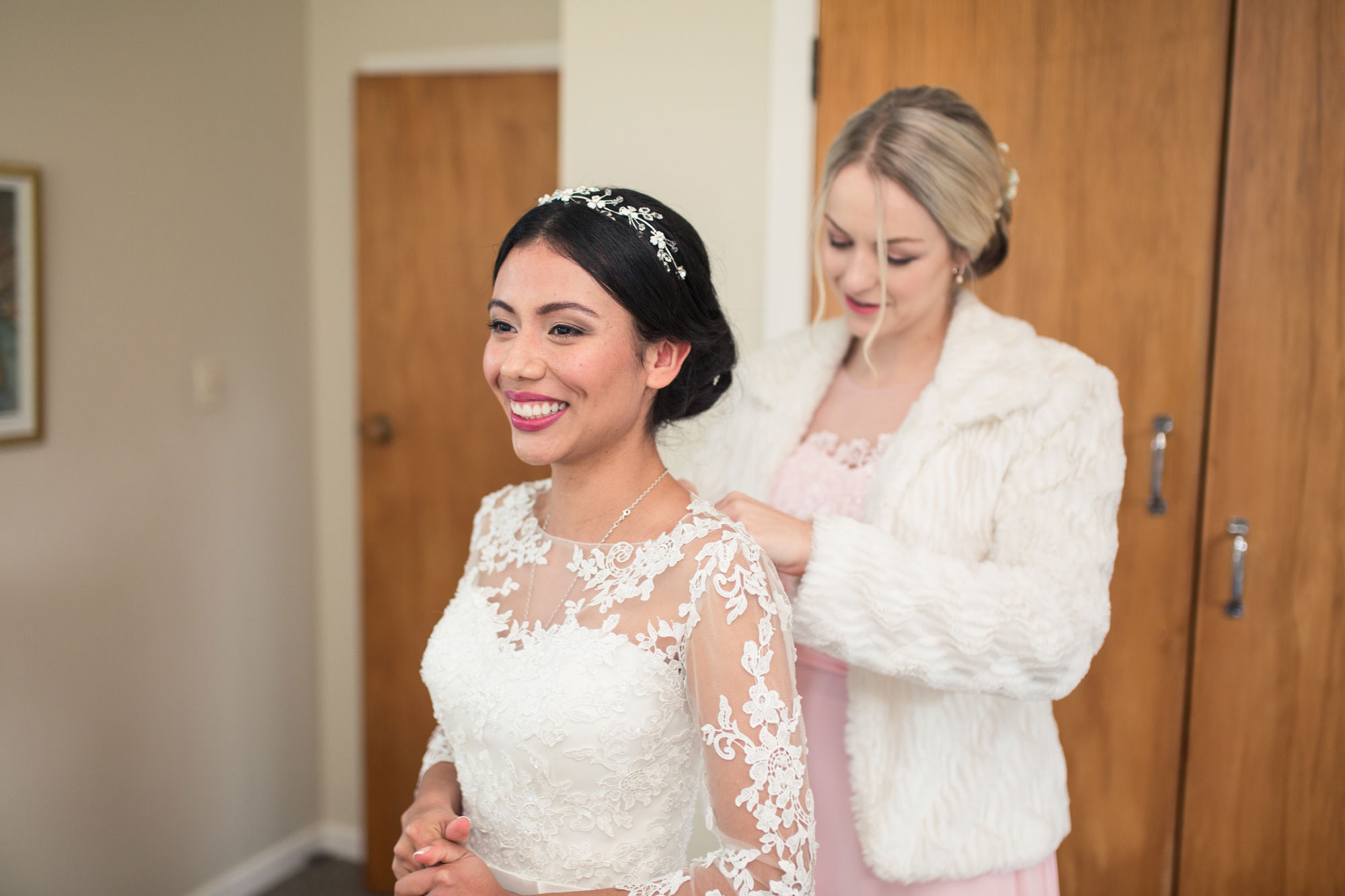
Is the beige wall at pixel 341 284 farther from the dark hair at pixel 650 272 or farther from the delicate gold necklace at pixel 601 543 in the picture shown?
the delicate gold necklace at pixel 601 543

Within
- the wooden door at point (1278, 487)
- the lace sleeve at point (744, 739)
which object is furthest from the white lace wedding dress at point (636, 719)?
the wooden door at point (1278, 487)

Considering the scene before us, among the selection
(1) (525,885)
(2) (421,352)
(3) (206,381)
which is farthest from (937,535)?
(3) (206,381)

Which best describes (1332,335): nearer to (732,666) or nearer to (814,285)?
(814,285)

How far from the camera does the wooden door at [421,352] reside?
2992 mm

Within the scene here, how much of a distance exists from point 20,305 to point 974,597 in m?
2.27

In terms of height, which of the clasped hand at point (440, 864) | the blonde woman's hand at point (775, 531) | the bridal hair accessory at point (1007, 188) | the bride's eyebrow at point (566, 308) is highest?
the bridal hair accessory at point (1007, 188)

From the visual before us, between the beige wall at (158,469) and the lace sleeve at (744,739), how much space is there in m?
2.02

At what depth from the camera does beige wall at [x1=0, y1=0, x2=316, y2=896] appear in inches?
94.5

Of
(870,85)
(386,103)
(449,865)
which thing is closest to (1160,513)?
(870,85)

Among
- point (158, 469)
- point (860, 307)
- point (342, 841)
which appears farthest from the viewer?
point (342, 841)

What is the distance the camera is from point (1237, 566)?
6.69 feet

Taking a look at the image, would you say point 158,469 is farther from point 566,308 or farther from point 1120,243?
point 1120,243

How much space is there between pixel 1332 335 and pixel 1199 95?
56 cm

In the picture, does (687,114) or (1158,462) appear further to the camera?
(687,114)
